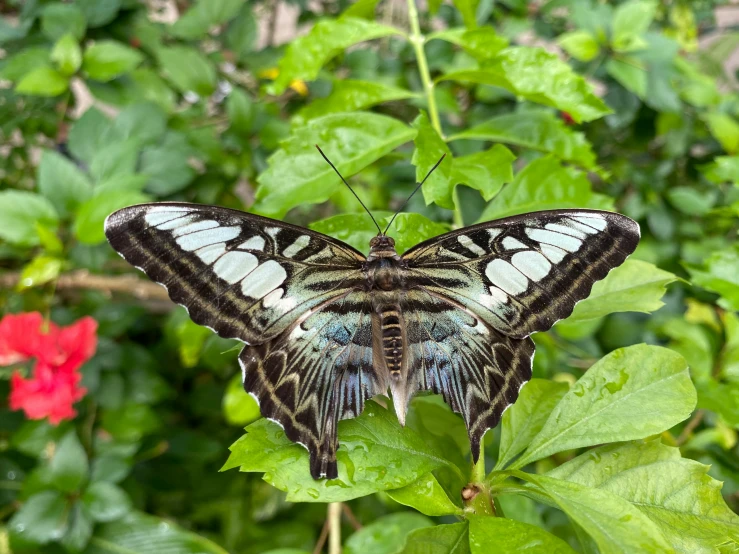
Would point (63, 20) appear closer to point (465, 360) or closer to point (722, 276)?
point (465, 360)

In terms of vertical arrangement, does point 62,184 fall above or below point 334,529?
above

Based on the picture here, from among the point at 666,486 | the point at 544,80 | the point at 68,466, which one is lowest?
the point at 68,466

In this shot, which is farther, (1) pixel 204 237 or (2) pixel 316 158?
(2) pixel 316 158

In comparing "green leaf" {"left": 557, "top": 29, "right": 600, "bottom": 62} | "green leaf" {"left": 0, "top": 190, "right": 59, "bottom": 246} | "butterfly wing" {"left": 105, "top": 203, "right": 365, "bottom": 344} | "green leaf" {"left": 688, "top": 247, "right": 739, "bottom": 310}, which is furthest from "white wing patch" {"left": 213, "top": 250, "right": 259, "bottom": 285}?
"green leaf" {"left": 557, "top": 29, "right": 600, "bottom": 62}

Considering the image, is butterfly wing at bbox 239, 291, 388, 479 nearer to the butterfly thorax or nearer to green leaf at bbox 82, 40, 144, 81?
the butterfly thorax

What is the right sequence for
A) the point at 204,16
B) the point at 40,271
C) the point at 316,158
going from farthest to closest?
the point at 204,16 → the point at 40,271 → the point at 316,158

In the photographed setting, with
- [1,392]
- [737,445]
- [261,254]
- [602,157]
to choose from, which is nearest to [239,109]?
[261,254]

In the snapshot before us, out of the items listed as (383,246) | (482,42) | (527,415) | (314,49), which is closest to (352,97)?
(314,49)
